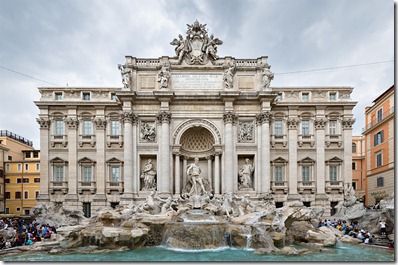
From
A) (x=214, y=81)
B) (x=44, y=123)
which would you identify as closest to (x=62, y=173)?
(x=44, y=123)

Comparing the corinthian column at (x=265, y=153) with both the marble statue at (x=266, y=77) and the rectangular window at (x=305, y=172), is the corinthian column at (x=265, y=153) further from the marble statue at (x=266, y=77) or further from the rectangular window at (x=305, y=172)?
the rectangular window at (x=305, y=172)

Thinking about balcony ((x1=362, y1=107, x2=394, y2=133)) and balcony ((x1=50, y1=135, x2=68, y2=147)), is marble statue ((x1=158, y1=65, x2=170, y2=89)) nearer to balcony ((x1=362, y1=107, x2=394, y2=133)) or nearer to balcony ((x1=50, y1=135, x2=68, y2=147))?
balcony ((x1=50, y1=135, x2=68, y2=147))

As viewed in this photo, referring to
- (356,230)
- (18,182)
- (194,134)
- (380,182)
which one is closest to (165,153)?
(194,134)

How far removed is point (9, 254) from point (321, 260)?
1560 cm

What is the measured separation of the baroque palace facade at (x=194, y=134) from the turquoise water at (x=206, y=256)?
9.12 meters

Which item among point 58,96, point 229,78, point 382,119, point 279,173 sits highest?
point 229,78

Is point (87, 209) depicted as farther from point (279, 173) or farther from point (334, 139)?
point (334, 139)

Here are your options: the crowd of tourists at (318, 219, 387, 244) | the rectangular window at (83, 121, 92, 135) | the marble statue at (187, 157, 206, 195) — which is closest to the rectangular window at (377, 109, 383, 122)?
the crowd of tourists at (318, 219, 387, 244)

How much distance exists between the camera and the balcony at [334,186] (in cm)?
2633

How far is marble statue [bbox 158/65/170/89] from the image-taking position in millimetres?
25297

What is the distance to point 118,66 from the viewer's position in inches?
1028

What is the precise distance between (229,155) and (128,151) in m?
8.50

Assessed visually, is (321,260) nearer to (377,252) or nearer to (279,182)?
(377,252)

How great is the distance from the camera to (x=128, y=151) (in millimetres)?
25000
